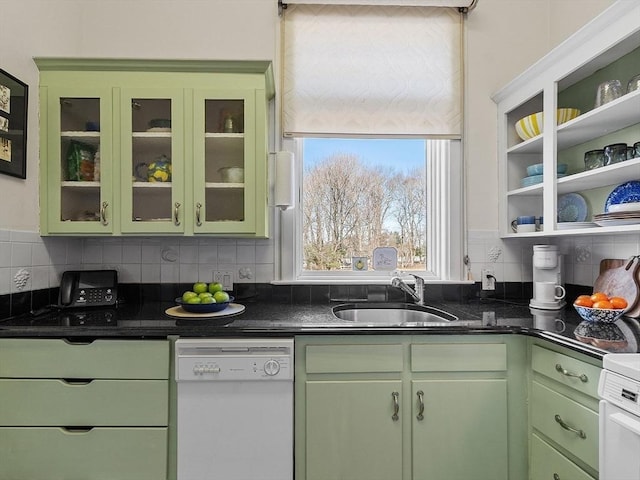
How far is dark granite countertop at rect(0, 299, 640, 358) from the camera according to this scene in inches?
59.3

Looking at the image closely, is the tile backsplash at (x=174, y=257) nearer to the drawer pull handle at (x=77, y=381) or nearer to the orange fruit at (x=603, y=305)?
the drawer pull handle at (x=77, y=381)

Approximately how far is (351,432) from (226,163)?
142cm

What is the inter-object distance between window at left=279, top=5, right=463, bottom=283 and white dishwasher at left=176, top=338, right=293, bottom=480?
2.60 ft

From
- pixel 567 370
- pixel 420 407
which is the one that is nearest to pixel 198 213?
pixel 420 407

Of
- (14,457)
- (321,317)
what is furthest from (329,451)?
(14,457)

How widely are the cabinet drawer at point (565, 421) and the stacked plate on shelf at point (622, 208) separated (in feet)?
2.48

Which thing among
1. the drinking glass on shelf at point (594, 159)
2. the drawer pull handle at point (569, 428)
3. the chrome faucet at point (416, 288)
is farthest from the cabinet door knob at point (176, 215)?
the drinking glass on shelf at point (594, 159)

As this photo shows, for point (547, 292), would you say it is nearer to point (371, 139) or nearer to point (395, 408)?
point (395, 408)

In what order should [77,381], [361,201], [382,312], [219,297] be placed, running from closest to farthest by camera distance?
1. [77,381]
2. [219,297]
3. [382,312]
4. [361,201]

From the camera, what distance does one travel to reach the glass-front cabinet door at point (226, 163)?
76.7 inches

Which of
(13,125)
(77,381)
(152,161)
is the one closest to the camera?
(77,381)

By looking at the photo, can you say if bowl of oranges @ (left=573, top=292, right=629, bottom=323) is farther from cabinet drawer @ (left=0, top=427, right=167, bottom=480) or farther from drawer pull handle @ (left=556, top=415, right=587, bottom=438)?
cabinet drawer @ (left=0, top=427, right=167, bottom=480)

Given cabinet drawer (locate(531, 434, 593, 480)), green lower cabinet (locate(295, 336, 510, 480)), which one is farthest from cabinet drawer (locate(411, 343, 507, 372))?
cabinet drawer (locate(531, 434, 593, 480))

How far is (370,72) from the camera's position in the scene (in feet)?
7.55
